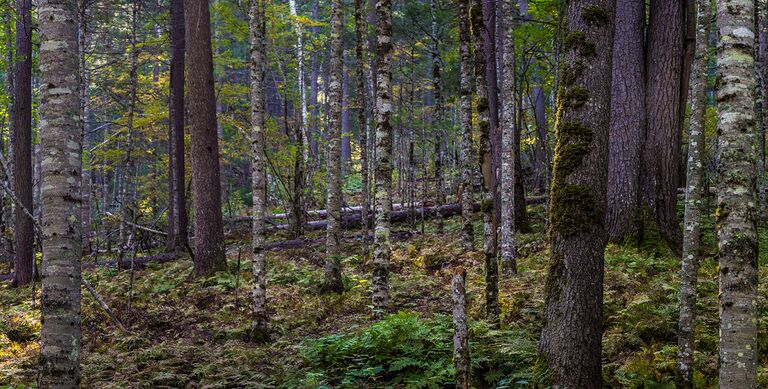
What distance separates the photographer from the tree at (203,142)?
1323cm

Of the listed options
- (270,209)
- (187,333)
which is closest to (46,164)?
(187,333)

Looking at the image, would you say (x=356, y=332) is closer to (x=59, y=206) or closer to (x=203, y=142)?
(x=59, y=206)

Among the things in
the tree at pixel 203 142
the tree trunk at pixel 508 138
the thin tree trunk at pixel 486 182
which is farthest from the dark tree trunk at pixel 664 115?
the tree at pixel 203 142

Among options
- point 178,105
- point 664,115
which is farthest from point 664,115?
point 178,105

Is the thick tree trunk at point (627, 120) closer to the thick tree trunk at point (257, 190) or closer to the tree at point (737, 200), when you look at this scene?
the thick tree trunk at point (257, 190)

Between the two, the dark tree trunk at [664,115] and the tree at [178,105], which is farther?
the tree at [178,105]

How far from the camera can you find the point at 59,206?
175 inches

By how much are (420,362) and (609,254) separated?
580 cm

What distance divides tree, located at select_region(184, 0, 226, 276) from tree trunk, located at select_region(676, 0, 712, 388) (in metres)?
10.5

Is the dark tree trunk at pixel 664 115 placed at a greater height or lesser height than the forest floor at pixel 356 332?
greater

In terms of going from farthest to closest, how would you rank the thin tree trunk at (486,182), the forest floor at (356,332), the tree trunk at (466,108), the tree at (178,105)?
the tree at (178,105) → the tree trunk at (466,108) → the thin tree trunk at (486,182) → the forest floor at (356,332)

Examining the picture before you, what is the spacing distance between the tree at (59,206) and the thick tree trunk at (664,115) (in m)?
10.3

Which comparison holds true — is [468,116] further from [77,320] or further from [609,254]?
[77,320]

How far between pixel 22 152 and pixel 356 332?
11028 mm
